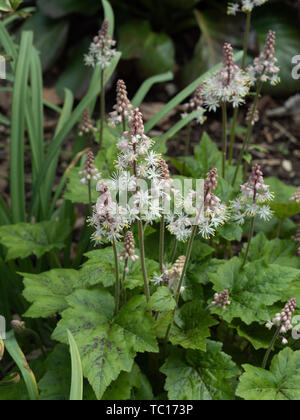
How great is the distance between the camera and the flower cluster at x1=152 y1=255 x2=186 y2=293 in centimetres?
229

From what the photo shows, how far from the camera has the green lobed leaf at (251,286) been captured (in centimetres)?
246

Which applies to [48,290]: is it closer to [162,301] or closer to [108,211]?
[162,301]

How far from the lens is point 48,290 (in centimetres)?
276

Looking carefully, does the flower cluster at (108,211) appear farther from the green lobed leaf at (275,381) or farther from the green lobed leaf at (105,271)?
the green lobed leaf at (275,381)

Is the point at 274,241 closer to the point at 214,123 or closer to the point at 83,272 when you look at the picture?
the point at 83,272

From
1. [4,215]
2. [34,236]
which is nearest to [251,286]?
[34,236]

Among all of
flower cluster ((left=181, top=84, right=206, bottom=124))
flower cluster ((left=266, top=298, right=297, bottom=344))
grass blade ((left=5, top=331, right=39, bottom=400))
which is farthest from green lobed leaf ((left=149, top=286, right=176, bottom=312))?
flower cluster ((left=181, top=84, right=206, bottom=124))

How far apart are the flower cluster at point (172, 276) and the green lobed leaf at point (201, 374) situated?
0.35m

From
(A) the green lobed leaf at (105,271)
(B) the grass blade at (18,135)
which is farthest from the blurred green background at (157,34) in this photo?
(A) the green lobed leaf at (105,271)

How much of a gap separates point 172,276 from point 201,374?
21.1 inches

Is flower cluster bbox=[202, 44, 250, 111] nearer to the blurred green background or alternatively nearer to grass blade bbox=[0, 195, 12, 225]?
grass blade bbox=[0, 195, 12, 225]

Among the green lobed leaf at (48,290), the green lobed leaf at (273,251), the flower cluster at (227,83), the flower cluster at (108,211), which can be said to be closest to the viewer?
the flower cluster at (108,211)
